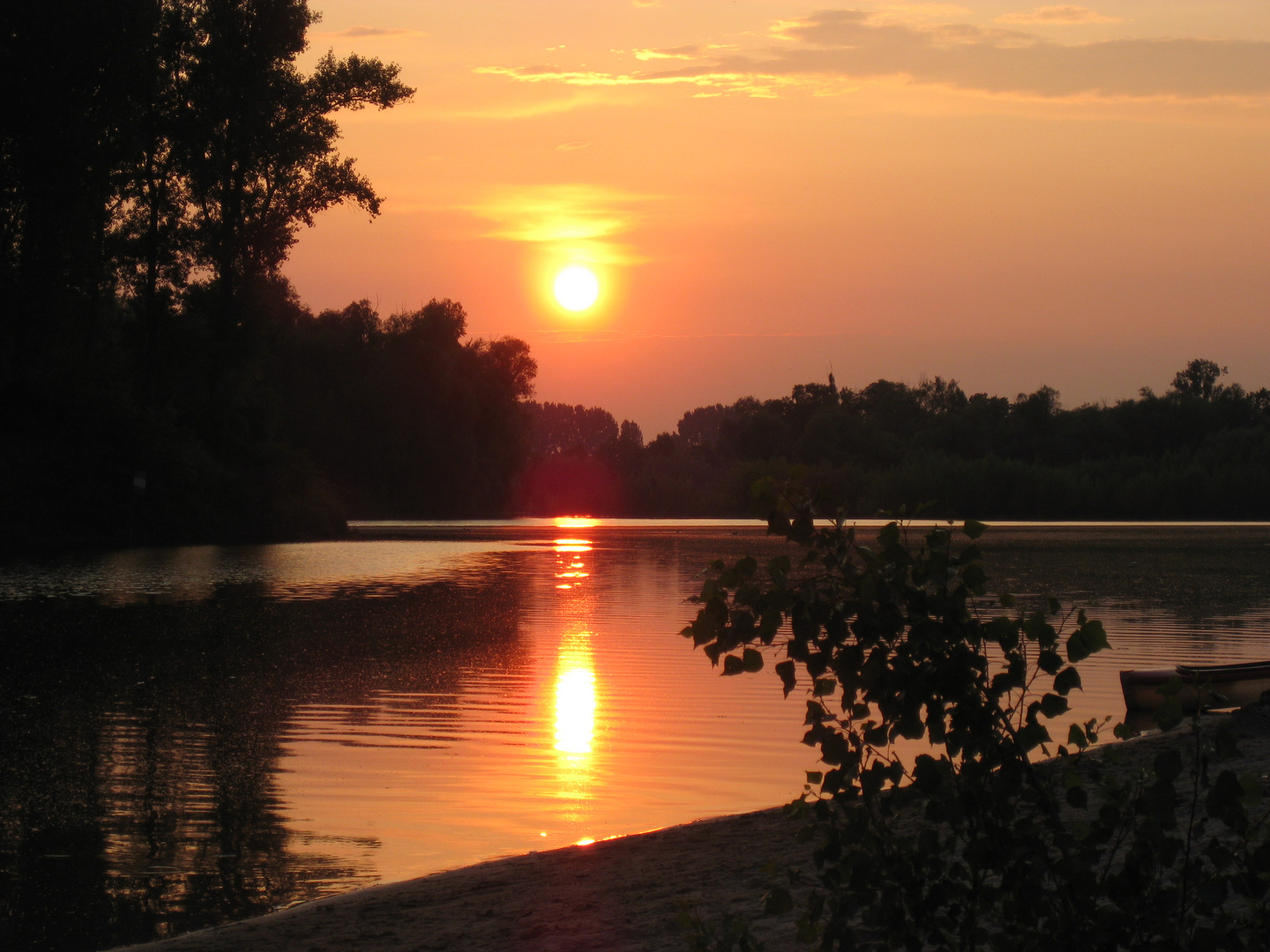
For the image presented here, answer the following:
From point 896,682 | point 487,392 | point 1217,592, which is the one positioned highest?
point 487,392

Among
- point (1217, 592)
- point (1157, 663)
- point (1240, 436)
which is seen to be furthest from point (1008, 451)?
point (1157, 663)

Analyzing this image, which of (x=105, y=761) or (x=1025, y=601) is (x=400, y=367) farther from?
(x=105, y=761)

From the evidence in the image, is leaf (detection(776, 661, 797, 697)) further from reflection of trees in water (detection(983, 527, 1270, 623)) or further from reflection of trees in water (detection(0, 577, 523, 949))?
reflection of trees in water (detection(983, 527, 1270, 623))

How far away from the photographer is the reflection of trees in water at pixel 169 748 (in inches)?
222

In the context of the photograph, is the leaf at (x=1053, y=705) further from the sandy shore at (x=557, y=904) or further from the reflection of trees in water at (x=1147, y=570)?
the reflection of trees in water at (x=1147, y=570)

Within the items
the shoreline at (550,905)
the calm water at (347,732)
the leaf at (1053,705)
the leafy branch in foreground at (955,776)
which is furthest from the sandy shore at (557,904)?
the leaf at (1053,705)

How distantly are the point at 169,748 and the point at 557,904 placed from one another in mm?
4969

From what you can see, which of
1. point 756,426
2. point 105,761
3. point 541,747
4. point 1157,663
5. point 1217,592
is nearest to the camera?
point 105,761

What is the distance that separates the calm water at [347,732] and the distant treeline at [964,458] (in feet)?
130

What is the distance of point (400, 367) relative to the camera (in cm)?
7919

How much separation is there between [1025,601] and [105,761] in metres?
15.2

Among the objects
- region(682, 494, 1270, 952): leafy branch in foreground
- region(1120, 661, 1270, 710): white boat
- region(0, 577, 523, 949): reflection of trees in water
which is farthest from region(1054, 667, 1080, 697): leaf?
region(1120, 661, 1270, 710): white boat

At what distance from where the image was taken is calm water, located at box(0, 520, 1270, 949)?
6.17 meters

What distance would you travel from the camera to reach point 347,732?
988 cm
